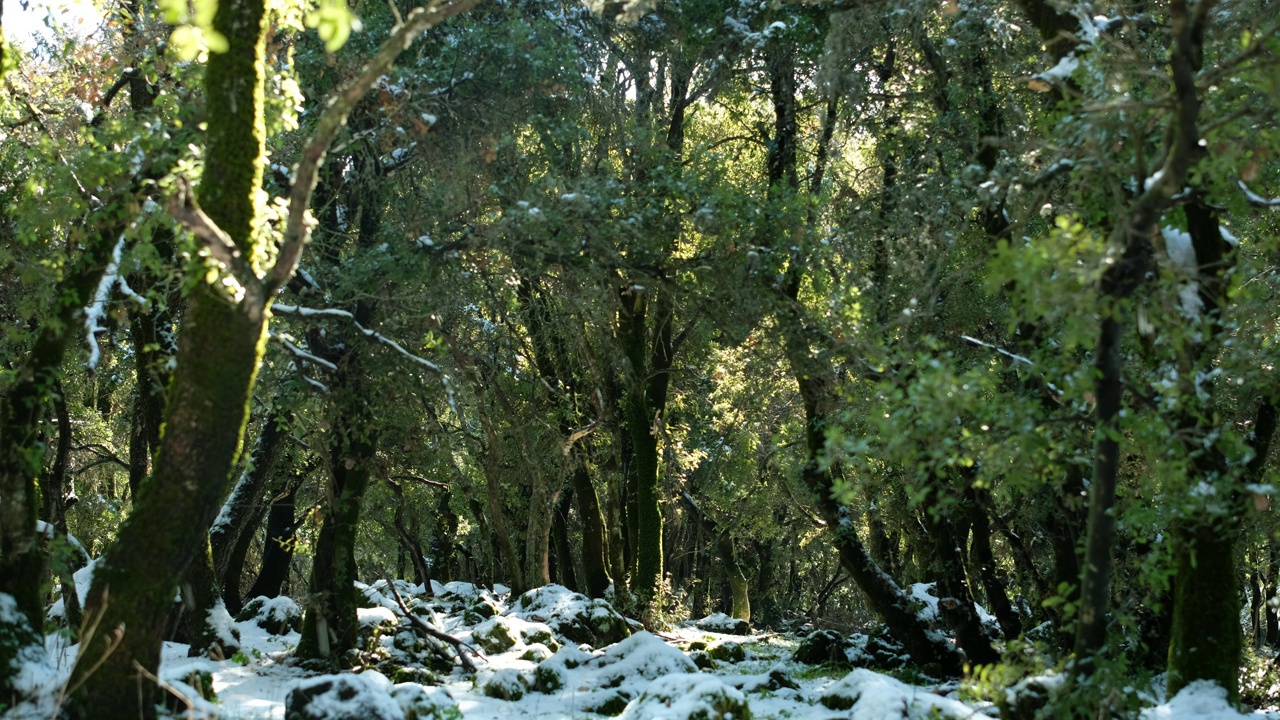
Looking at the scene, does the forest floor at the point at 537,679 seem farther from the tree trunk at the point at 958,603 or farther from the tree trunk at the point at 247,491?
the tree trunk at the point at 247,491

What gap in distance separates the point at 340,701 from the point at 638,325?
12.1 metres

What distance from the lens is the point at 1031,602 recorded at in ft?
63.4

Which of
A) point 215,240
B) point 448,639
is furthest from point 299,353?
point 448,639

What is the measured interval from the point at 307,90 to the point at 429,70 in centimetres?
236

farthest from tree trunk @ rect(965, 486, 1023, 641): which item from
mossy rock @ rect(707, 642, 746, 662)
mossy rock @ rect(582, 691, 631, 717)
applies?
mossy rock @ rect(582, 691, 631, 717)

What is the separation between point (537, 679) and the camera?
1252cm

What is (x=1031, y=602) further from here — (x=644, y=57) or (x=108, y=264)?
(x=108, y=264)

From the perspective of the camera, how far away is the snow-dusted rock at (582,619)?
1703cm

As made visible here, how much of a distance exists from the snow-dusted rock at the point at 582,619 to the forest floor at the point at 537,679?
0.03 m

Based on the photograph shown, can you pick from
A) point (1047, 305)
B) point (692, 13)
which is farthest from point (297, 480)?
point (1047, 305)

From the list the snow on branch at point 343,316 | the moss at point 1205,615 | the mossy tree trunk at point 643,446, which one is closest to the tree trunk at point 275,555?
the mossy tree trunk at point 643,446

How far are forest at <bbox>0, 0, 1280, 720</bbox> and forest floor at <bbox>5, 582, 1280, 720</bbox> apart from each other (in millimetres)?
66

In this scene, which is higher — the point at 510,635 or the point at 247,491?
the point at 247,491

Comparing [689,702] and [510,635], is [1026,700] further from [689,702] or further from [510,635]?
[510,635]
